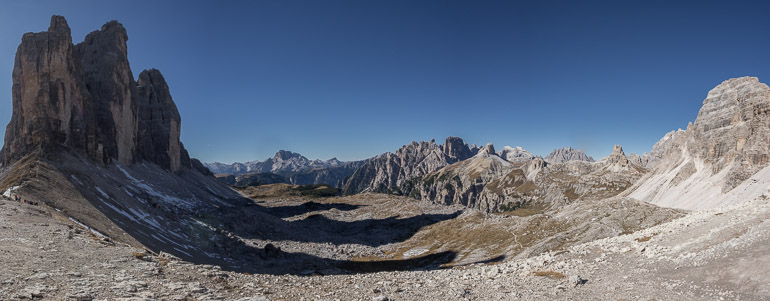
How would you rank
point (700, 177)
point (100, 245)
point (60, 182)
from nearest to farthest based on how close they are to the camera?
point (100, 245) < point (60, 182) < point (700, 177)

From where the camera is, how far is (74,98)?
73.5 metres

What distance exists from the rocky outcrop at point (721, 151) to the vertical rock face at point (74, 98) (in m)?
144

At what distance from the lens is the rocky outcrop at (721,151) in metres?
76.7

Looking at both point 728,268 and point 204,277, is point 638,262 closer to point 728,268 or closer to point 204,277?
point 728,268

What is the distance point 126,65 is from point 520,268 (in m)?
128

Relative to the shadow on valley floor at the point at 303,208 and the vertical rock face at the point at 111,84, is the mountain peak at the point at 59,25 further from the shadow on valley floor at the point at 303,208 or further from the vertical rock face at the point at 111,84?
the shadow on valley floor at the point at 303,208

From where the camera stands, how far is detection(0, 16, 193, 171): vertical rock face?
6475cm

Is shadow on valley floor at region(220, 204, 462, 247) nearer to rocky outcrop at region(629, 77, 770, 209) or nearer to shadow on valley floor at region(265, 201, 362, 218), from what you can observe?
shadow on valley floor at region(265, 201, 362, 218)

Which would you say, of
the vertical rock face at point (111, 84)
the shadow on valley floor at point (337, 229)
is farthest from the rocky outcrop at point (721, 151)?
the vertical rock face at point (111, 84)

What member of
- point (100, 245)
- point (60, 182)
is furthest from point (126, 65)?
point (100, 245)

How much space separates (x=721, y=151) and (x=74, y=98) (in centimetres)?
17280

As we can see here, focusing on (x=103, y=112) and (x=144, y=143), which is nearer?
(x=103, y=112)

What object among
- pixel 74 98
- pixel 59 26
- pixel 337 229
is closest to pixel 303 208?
pixel 337 229

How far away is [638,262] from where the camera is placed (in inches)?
820
